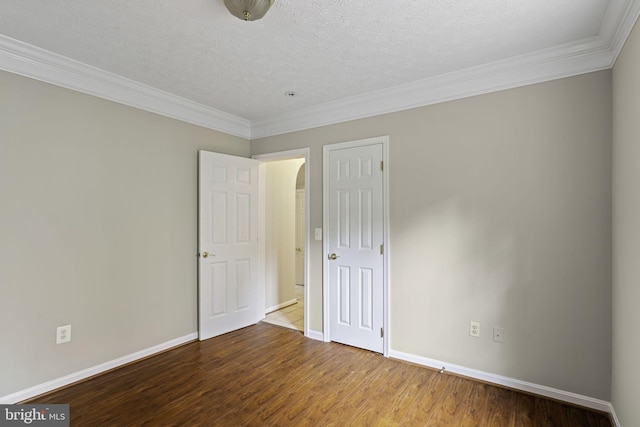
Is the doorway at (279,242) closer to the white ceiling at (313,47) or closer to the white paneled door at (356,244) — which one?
the white paneled door at (356,244)

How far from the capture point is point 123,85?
2.83m

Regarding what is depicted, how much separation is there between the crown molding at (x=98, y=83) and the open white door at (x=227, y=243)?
1.50 feet

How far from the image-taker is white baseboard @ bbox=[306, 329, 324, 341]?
354 cm

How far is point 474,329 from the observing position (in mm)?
2650

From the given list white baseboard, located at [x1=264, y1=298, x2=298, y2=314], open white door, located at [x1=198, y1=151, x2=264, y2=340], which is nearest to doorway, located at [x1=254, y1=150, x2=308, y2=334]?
white baseboard, located at [x1=264, y1=298, x2=298, y2=314]

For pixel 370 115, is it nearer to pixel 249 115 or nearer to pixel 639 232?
pixel 249 115

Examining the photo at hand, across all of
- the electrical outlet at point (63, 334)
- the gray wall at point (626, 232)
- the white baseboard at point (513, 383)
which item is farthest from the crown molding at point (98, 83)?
the gray wall at point (626, 232)

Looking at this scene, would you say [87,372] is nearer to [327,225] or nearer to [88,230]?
[88,230]

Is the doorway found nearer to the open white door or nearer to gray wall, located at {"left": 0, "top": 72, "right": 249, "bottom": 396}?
the open white door

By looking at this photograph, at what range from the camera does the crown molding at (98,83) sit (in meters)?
2.26

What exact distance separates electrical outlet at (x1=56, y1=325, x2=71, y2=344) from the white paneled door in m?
2.31

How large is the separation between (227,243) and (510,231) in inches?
113

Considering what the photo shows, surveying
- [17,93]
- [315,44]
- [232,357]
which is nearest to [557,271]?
[315,44]

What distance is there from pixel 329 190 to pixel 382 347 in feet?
5.51
